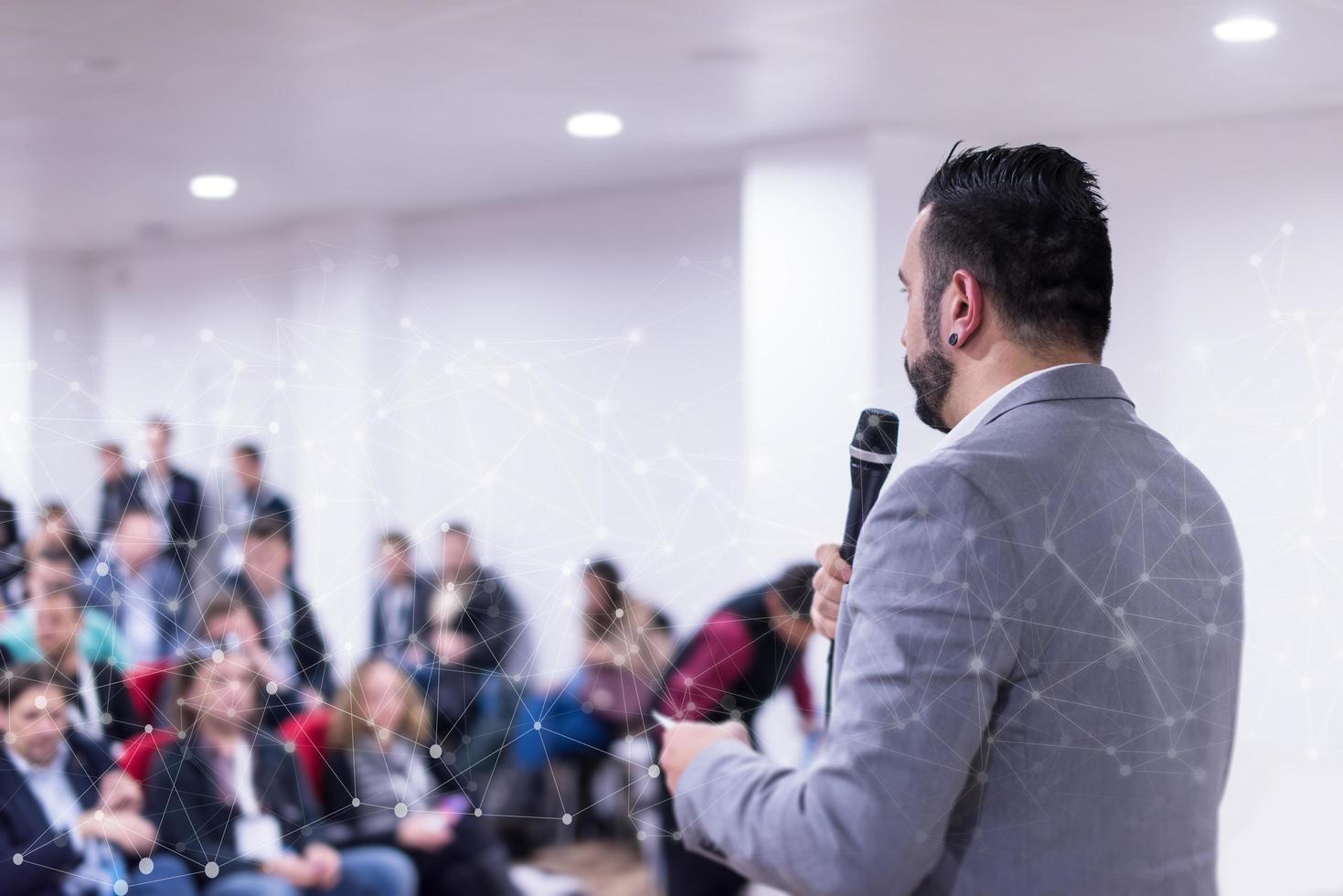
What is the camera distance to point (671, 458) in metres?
1.57

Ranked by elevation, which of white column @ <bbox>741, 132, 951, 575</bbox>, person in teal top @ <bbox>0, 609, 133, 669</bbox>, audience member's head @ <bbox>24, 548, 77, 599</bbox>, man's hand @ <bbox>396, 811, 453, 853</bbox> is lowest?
man's hand @ <bbox>396, 811, 453, 853</bbox>

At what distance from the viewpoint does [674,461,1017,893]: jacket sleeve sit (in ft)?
3.29

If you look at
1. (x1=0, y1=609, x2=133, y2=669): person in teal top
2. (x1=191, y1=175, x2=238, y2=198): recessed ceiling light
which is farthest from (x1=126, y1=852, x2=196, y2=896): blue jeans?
(x1=191, y1=175, x2=238, y2=198): recessed ceiling light

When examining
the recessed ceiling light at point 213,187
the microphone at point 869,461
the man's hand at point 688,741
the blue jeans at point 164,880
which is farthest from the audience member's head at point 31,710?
the recessed ceiling light at point 213,187

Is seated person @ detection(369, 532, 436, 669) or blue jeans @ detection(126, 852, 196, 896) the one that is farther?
blue jeans @ detection(126, 852, 196, 896)

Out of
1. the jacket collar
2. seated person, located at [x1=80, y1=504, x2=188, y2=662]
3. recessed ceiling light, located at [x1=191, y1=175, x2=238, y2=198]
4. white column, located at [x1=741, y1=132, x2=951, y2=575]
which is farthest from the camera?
recessed ceiling light, located at [x1=191, y1=175, x2=238, y2=198]

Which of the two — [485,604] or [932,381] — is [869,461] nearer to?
[932,381]

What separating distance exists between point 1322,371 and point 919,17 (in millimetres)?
1335

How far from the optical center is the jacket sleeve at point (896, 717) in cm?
100

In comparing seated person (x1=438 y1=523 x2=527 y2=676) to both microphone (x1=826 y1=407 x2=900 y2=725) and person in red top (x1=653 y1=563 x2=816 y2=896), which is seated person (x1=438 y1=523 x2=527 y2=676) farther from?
microphone (x1=826 y1=407 x2=900 y2=725)

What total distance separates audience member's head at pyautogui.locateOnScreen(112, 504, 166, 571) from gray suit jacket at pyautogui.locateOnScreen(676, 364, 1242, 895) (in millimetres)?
840

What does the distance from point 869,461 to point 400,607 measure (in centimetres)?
71

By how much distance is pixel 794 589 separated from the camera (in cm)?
178

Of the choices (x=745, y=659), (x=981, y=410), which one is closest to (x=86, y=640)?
(x=745, y=659)
